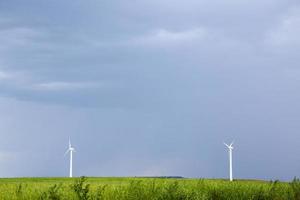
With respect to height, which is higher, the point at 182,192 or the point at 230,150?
the point at 230,150

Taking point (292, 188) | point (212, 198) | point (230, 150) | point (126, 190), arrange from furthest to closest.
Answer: point (230, 150)
point (292, 188)
point (212, 198)
point (126, 190)

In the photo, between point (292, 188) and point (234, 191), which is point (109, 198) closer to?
point (234, 191)

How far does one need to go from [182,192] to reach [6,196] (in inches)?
234

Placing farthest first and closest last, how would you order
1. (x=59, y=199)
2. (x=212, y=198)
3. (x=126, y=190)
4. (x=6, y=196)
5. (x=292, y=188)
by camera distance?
1. (x=292, y=188)
2. (x=212, y=198)
3. (x=126, y=190)
4. (x=6, y=196)
5. (x=59, y=199)

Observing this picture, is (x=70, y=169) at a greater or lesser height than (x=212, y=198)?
greater

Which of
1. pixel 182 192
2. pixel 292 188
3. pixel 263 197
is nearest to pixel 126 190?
pixel 182 192

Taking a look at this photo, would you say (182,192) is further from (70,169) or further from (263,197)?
(70,169)

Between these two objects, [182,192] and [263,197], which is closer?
[182,192]

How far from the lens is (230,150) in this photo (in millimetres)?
70688

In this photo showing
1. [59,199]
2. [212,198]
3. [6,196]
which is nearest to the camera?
[59,199]

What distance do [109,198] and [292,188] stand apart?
29.6 feet

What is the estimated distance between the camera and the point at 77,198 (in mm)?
17953

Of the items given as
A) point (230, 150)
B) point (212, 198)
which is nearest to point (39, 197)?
point (212, 198)

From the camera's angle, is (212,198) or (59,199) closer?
(59,199)
